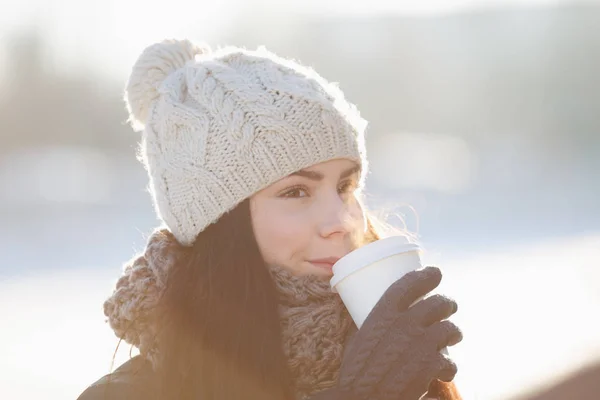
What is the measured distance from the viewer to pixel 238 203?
2.68 m

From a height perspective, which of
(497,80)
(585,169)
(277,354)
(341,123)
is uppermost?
(497,80)

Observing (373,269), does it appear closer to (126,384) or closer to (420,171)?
(126,384)

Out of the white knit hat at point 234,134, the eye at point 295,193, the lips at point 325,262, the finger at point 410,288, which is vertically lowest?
the finger at point 410,288

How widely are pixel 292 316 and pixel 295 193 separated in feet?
1.24

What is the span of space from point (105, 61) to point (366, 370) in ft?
56.2

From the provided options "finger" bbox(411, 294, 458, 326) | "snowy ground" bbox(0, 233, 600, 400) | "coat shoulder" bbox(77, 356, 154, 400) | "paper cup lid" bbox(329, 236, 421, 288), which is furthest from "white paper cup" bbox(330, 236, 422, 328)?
"snowy ground" bbox(0, 233, 600, 400)

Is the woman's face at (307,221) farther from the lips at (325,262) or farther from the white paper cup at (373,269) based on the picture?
the white paper cup at (373,269)

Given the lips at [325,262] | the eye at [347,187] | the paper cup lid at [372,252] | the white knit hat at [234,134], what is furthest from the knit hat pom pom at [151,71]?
the paper cup lid at [372,252]

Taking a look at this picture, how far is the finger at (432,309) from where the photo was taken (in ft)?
7.00

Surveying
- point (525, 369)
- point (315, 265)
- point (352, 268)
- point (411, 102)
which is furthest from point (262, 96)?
point (411, 102)

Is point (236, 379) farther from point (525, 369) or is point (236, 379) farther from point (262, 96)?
point (525, 369)

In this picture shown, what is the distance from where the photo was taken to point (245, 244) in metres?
2.64

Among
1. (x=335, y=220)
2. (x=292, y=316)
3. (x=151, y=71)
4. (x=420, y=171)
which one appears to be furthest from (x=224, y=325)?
(x=420, y=171)

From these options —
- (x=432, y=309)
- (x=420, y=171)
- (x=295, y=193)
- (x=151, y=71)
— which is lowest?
(x=432, y=309)
